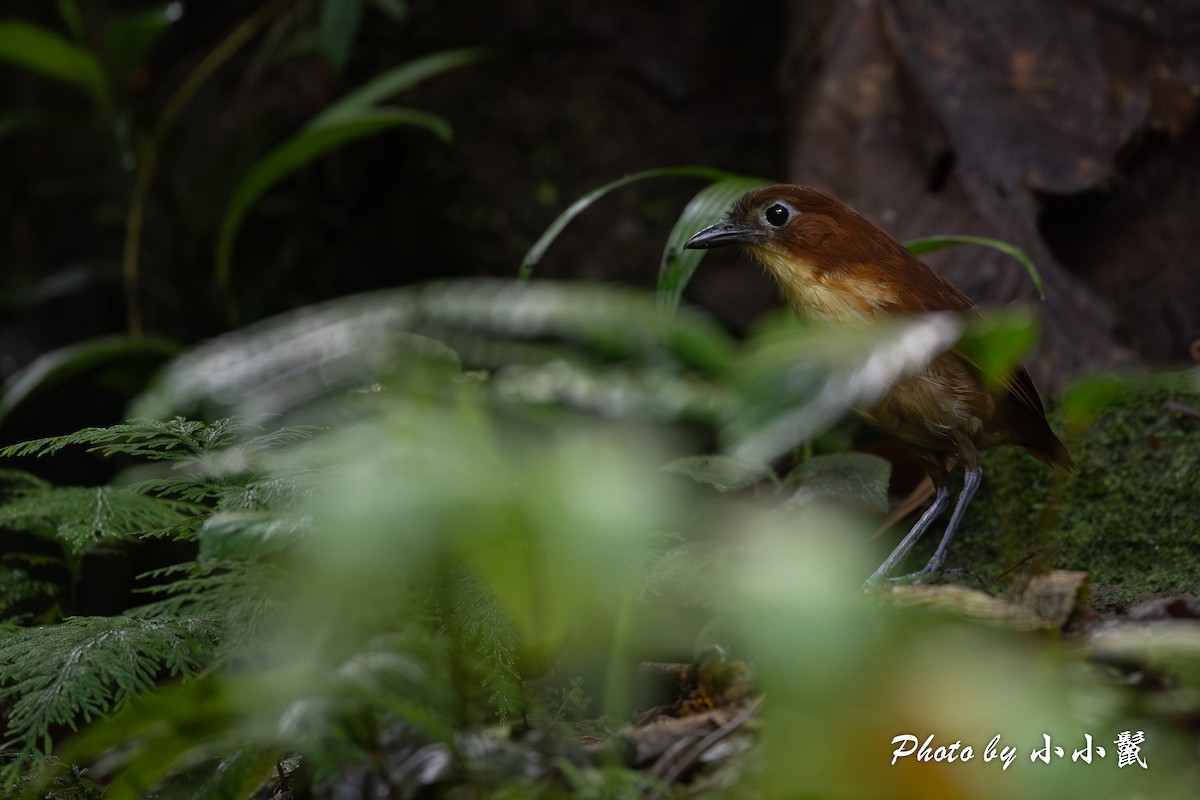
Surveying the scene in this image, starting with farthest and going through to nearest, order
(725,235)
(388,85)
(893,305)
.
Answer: (388,85), (725,235), (893,305)

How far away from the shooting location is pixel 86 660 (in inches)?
60.7

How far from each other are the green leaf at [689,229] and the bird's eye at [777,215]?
17 centimetres

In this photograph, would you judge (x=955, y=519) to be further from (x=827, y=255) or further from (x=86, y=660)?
(x=86, y=660)

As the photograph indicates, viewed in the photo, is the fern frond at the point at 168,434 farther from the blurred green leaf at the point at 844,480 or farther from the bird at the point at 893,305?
the blurred green leaf at the point at 844,480

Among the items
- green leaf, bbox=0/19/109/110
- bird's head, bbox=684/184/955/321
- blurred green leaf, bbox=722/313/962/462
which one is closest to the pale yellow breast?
bird's head, bbox=684/184/955/321

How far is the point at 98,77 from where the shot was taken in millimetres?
3977

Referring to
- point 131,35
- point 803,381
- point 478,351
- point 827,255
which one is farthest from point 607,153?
point 803,381

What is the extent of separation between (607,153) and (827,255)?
294 centimetres

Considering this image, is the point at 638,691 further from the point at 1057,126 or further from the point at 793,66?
the point at 793,66

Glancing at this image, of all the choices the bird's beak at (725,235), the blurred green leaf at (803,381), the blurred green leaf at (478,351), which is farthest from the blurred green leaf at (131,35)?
the blurred green leaf at (803,381)

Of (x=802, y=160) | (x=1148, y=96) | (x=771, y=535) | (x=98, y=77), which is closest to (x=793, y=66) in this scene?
(x=802, y=160)

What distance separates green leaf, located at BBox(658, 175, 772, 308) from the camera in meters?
2.35

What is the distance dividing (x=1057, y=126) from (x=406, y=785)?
3.04 meters

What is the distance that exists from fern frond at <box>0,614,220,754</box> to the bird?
1.33m
